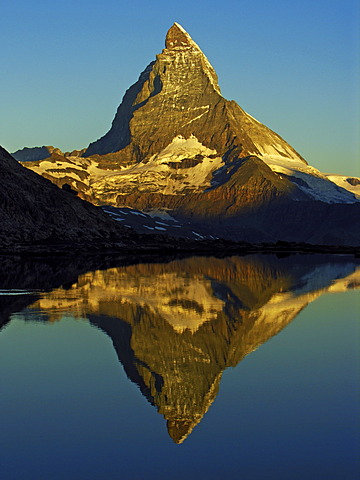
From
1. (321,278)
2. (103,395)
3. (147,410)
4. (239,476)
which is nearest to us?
(239,476)

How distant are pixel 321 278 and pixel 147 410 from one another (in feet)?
255

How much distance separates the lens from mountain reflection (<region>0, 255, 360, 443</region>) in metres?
32.2

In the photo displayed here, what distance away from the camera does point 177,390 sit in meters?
31.4

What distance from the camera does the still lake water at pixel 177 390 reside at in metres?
22.6

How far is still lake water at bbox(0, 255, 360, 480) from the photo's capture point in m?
22.6

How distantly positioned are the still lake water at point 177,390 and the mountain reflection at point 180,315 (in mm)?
147

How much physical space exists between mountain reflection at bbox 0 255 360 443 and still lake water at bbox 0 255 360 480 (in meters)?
0.15

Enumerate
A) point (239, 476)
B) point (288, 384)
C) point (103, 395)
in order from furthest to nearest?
point (288, 384)
point (103, 395)
point (239, 476)

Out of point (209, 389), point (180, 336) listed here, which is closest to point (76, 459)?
point (209, 389)

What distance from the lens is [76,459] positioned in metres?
22.6

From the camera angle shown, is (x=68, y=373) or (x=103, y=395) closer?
(x=103, y=395)

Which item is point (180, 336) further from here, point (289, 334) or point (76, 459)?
point (76, 459)

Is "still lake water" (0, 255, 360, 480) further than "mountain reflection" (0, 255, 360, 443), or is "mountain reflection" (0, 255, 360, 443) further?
"mountain reflection" (0, 255, 360, 443)

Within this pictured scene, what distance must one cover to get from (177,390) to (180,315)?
84.9ft
